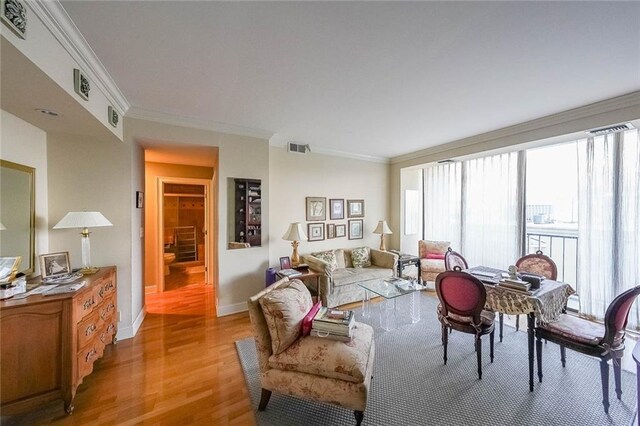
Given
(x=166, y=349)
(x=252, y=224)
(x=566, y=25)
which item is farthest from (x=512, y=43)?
(x=166, y=349)

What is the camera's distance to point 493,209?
164 inches

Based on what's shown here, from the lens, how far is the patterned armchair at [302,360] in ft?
5.01

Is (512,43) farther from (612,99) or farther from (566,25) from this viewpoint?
(612,99)

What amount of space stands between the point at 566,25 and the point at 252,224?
3.61 m

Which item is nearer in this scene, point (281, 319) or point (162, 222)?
point (281, 319)

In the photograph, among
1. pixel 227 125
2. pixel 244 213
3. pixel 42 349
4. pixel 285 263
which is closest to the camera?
pixel 42 349

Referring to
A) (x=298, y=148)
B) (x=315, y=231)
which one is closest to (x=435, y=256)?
(x=315, y=231)

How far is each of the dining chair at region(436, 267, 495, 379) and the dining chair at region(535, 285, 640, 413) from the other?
1.43ft

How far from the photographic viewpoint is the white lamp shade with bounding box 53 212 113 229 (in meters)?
2.17

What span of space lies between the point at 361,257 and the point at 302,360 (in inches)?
119

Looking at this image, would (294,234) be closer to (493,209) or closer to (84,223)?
(84,223)

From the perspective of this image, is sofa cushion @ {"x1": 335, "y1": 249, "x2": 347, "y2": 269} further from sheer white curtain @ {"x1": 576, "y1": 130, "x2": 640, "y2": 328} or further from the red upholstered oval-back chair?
sheer white curtain @ {"x1": 576, "y1": 130, "x2": 640, "y2": 328}

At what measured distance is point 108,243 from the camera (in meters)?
2.68

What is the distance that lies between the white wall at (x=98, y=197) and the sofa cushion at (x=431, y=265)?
444 cm
